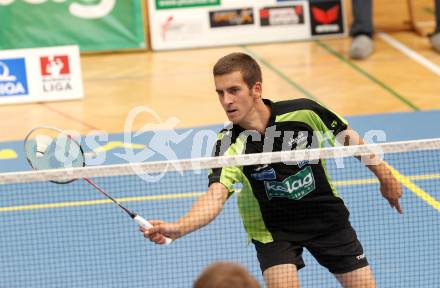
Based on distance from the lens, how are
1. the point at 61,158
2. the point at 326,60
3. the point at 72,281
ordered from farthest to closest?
1. the point at 326,60
2. the point at 72,281
3. the point at 61,158

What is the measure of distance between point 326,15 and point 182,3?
208 centimetres

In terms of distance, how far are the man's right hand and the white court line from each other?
807 cm

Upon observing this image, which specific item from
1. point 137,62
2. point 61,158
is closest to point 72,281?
point 61,158

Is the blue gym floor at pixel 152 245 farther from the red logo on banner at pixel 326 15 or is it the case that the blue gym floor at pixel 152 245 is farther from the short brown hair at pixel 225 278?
the red logo on banner at pixel 326 15

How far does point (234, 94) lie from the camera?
5.39 metres

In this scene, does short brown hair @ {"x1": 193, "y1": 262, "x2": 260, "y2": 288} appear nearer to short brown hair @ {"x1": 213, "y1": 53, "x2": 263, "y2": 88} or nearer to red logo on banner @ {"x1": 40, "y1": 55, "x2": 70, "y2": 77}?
short brown hair @ {"x1": 213, "y1": 53, "x2": 263, "y2": 88}

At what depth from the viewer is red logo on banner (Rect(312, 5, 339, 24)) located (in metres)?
14.1

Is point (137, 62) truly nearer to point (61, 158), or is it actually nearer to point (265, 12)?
point (265, 12)

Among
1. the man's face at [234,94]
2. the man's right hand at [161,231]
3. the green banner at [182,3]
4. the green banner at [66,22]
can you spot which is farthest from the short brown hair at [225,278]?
the green banner at [182,3]

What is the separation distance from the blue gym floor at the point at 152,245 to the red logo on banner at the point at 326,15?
5.03 m

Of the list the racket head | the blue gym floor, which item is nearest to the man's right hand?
the racket head

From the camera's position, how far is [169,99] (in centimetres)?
1188

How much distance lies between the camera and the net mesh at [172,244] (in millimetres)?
7293

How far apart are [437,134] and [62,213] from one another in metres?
4.03
